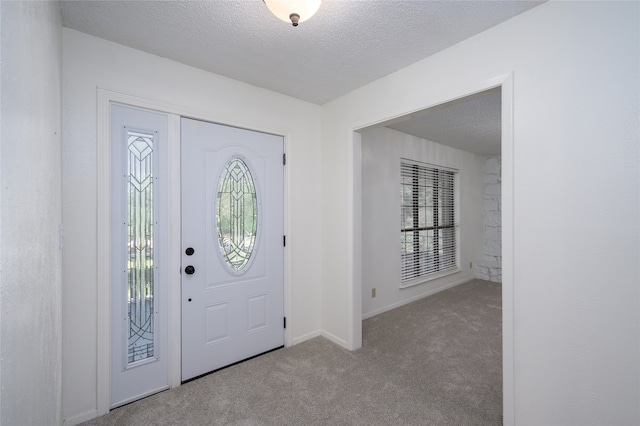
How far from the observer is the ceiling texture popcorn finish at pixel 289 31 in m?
1.59

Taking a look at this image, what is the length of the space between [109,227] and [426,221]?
4.11m

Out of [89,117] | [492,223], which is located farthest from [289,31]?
[492,223]

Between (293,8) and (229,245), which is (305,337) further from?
(293,8)

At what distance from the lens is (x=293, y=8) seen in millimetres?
1328

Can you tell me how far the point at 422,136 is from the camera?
4230mm

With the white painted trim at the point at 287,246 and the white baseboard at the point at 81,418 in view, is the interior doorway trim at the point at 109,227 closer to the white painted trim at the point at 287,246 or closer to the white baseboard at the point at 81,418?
the white baseboard at the point at 81,418

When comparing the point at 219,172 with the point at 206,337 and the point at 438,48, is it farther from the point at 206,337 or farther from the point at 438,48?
the point at 438,48

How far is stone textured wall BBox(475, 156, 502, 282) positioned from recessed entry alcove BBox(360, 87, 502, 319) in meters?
0.02

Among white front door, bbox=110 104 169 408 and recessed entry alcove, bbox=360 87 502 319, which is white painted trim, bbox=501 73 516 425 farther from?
white front door, bbox=110 104 169 408

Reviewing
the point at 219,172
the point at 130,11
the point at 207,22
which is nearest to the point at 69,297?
the point at 219,172

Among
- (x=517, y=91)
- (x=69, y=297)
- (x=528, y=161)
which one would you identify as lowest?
(x=69, y=297)

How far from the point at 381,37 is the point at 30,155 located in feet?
6.32

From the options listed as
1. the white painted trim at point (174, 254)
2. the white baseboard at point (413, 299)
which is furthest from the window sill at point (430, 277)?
the white painted trim at point (174, 254)

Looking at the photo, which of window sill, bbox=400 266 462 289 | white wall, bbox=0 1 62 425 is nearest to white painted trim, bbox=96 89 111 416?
white wall, bbox=0 1 62 425
